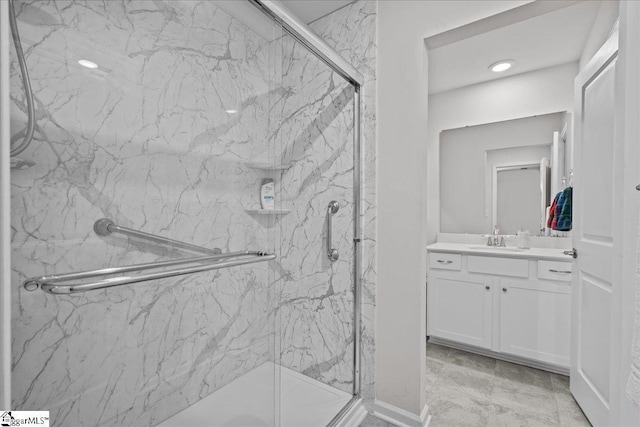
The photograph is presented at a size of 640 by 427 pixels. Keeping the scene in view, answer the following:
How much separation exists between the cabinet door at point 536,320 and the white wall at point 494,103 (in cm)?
97

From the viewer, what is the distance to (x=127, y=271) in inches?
39.1

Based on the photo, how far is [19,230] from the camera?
0.77 m

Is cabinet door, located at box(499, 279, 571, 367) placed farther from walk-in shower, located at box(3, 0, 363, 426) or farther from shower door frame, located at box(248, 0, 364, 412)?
walk-in shower, located at box(3, 0, 363, 426)

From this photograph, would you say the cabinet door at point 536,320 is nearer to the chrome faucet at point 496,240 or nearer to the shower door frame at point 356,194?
the chrome faucet at point 496,240

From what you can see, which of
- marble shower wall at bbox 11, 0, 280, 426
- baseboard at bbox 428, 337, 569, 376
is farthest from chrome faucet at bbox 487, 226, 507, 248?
marble shower wall at bbox 11, 0, 280, 426

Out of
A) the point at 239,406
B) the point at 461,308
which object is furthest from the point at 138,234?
the point at 461,308

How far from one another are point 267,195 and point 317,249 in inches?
22.4

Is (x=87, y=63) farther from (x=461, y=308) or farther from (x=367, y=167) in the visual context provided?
(x=461, y=308)

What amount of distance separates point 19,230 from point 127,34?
70 cm

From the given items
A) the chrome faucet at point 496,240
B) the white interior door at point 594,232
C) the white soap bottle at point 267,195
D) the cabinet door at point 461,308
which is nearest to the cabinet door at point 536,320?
the cabinet door at point 461,308

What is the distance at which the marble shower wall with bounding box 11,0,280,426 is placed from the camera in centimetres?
83

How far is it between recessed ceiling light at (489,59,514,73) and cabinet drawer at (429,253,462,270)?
5.49ft

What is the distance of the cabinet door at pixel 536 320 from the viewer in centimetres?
208

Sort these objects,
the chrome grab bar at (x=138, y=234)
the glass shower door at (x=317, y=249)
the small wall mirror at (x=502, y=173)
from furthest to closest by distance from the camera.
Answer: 1. the small wall mirror at (x=502, y=173)
2. the glass shower door at (x=317, y=249)
3. the chrome grab bar at (x=138, y=234)
